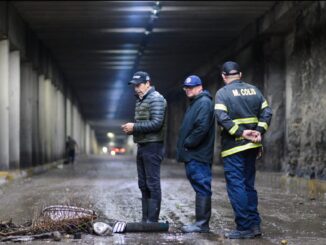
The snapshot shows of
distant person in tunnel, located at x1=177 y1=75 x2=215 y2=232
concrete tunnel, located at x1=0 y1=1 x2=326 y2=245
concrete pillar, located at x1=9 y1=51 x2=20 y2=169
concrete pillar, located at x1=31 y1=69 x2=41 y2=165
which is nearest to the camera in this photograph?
distant person in tunnel, located at x1=177 y1=75 x2=215 y2=232

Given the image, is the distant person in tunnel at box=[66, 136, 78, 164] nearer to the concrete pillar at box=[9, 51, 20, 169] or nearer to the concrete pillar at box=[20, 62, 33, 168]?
the concrete pillar at box=[20, 62, 33, 168]

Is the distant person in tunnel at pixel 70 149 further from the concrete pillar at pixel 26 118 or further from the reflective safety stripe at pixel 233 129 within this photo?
the reflective safety stripe at pixel 233 129

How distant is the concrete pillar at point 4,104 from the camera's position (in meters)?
17.3

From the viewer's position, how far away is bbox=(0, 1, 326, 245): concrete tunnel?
38.8ft

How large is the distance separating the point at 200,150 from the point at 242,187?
2.39 feet

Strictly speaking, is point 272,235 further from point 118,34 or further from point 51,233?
point 118,34

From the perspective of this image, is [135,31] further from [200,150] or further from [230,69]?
[200,150]

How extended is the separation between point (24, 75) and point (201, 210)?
15.5 m

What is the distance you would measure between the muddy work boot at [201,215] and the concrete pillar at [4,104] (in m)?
11.0

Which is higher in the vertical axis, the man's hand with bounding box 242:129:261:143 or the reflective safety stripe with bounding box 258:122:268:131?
the reflective safety stripe with bounding box 258:122:268:131

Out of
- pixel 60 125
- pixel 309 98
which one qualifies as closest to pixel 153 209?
pixel 309 98

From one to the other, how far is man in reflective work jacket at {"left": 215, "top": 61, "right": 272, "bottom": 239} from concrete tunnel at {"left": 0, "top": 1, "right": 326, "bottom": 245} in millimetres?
399

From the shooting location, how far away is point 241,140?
7.19 meters

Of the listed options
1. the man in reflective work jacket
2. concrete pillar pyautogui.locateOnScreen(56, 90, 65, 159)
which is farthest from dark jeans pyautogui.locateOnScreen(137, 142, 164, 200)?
concrete pillar pyautogui.locateOnScreen(56, 90, 65, 159)
